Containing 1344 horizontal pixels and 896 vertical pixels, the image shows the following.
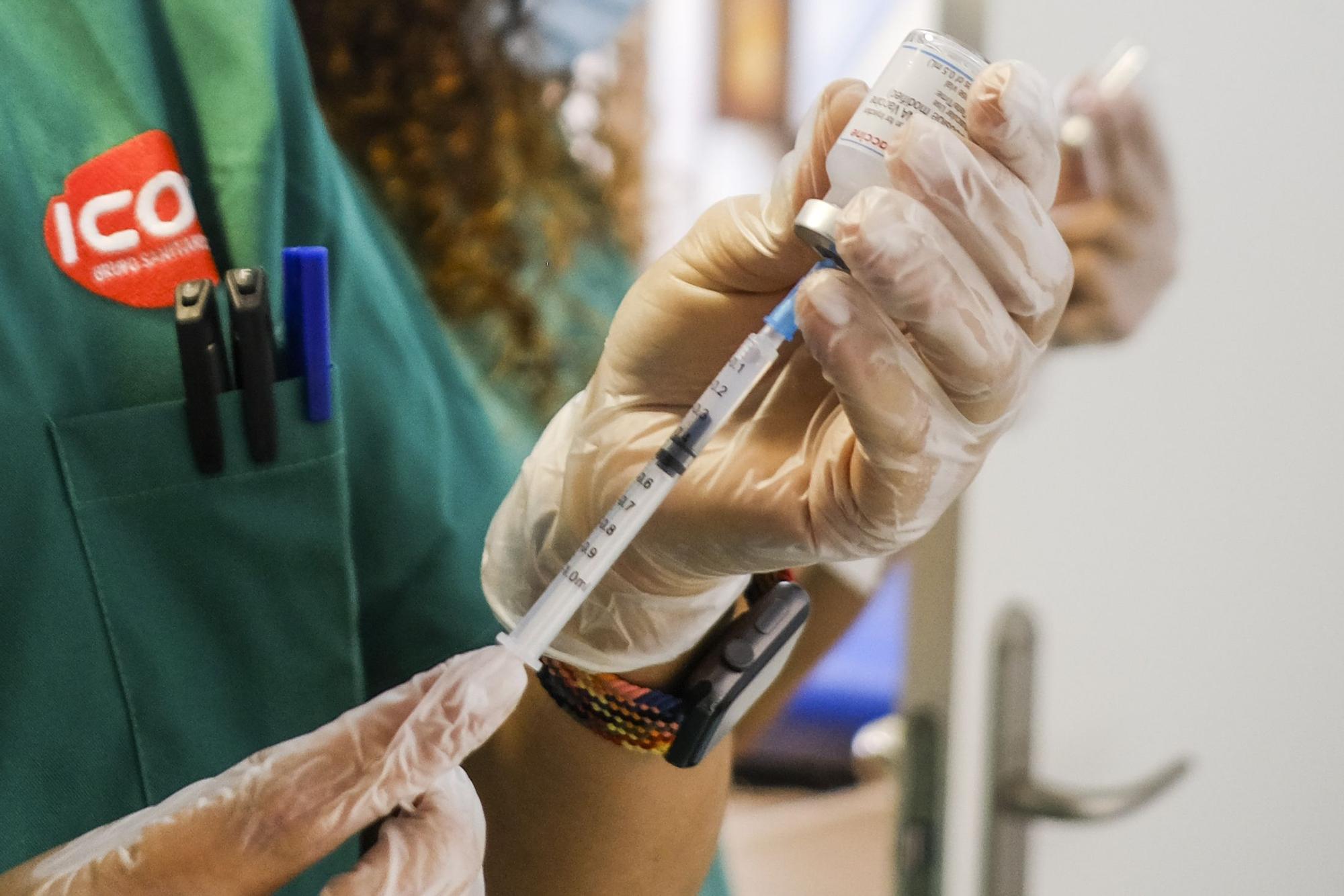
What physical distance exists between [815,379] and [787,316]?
2.6 inches

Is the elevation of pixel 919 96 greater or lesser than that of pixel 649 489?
greater

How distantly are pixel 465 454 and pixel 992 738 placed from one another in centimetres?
47

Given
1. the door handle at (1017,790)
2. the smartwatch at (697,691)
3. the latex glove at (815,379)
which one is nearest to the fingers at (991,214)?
the latex glove at (815,379)

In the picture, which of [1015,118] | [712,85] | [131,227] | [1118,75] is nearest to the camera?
[1015,118]

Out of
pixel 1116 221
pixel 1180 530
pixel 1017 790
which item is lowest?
pixel 1017 790

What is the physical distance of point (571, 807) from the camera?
0.61 meters

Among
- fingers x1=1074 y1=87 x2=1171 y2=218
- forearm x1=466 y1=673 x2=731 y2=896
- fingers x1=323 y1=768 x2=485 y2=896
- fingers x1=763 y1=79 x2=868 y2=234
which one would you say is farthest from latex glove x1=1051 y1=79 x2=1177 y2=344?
fingers x1=323 y1=768 x2=485 y2=896

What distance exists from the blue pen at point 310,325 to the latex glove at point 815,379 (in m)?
0.13

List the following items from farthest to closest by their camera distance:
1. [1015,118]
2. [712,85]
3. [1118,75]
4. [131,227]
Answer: [712,85]
[1118,75]
[131,227]
[1015,118]

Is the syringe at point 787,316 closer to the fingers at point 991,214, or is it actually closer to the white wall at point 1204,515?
the fingers at point 991,214

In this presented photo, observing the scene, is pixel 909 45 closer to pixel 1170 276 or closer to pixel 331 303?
pixel 331 303

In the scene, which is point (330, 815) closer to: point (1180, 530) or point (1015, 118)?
point (1015, 118)

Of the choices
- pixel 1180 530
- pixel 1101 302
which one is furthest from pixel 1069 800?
pixel 1101 302

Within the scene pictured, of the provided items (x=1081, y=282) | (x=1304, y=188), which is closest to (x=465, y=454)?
(x=1081, y=282)
